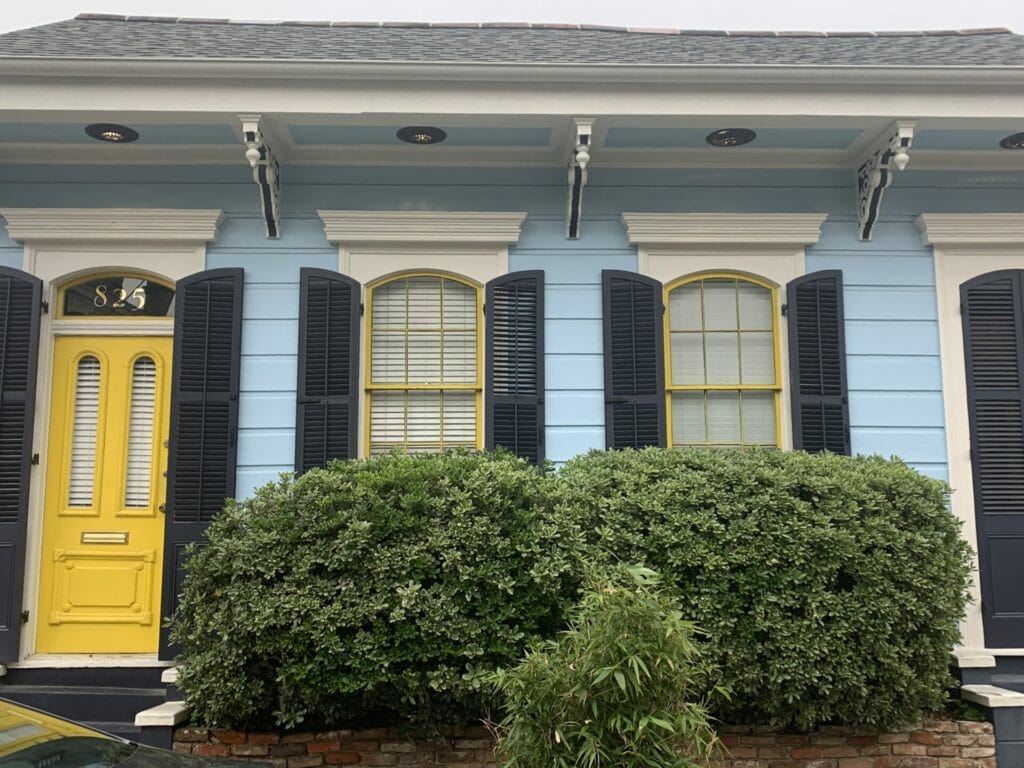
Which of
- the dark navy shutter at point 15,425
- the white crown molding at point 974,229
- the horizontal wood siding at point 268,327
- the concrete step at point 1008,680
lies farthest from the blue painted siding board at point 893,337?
the dark navy shutter at point 15,425

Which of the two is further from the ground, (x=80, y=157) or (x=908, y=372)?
(x=80, y=157)

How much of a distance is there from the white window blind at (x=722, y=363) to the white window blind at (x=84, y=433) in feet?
12.7

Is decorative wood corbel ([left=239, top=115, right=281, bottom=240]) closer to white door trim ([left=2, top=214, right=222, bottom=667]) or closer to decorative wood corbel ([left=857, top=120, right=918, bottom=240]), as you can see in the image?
white door trim ([left=2, top=214, right=222, bottom=667])

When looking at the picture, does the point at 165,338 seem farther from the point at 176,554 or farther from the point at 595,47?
the point at 595,47

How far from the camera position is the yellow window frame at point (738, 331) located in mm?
5887

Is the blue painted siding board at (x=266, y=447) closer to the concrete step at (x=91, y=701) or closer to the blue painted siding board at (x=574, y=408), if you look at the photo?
the concrete step at (x=91, y=701)

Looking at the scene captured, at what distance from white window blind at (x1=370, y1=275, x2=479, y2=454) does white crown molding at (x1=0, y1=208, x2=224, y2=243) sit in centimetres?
127

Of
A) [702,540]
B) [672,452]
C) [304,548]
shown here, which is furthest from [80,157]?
[702,540]

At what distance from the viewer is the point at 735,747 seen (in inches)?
188

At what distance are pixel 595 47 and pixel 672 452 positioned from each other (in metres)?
3.20

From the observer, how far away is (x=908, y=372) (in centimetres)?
594

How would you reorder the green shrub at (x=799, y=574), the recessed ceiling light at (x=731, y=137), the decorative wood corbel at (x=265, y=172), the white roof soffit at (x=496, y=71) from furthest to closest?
the recessed ceiling light at (x=731, y=137), the decorative wood corbel at (x=265, y=172), the white roof soffit at (x=496, y=71), the green shrub at (x=799, y=574)

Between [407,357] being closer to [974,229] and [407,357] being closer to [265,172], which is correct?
[265,172]

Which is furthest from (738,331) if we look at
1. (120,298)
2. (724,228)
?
(120,298)
